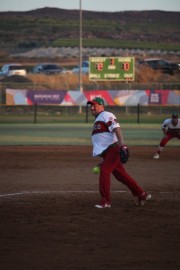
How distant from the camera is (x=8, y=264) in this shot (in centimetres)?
1039

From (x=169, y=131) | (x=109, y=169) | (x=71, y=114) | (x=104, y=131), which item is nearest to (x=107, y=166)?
(x=109, y=169)

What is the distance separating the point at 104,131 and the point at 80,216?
1500 mm

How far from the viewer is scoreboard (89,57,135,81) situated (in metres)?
54.4

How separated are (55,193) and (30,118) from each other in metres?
33.7

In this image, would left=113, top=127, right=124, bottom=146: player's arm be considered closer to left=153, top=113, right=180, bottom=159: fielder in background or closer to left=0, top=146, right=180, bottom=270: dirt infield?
left=0, top=146, right=180, bottom=270: dirt infield

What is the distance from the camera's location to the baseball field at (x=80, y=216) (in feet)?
35.2

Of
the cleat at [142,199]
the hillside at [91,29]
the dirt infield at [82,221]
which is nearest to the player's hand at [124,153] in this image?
the dirt infield at [82,221]

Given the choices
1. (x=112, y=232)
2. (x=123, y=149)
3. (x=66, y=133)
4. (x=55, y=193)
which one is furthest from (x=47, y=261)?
(x=66, y=133)

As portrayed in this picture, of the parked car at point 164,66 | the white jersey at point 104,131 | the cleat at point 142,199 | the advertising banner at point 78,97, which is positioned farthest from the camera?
the parked car at point 164,66

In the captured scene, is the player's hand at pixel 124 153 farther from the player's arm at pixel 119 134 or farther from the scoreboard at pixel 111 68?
the scoreboard at pixel 111 68

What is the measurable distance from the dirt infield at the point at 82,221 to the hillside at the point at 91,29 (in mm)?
81543

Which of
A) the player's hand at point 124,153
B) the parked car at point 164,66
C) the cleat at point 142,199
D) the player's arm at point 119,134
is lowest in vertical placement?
the parked car at point 164,66

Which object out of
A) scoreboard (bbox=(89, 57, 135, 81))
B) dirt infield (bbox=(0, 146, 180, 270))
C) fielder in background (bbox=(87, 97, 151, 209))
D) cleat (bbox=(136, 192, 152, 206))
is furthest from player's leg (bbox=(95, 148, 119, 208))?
scoreboard (bbox=(89, 57, 135, 81))

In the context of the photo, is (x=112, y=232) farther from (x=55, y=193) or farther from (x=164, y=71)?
(x=164, y=71)
